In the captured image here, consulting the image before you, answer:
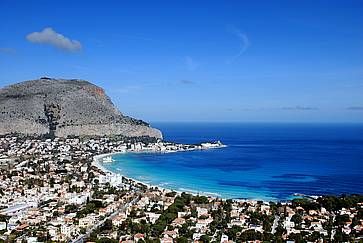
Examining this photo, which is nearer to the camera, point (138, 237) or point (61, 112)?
point (138, 237)

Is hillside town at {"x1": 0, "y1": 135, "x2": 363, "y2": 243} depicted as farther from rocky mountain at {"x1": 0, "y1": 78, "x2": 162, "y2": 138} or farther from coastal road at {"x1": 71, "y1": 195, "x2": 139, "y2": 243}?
rocky mountain at {"x1": 0, "y1": 78, "x2": 162, "y2": 138}

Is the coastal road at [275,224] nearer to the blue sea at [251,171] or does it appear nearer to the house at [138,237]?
the house at [138,237]

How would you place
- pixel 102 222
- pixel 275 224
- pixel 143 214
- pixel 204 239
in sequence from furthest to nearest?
pixel 143 214
pixel 275 224
pixel 102 222
pixel 204 239

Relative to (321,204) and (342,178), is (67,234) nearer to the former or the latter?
(321,204)

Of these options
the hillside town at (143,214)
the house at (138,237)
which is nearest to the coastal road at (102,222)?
the hillside town at (143,214)

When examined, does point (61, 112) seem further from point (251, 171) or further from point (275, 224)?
point (275, 224)

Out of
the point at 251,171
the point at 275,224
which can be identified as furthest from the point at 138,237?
the point at 251,171
